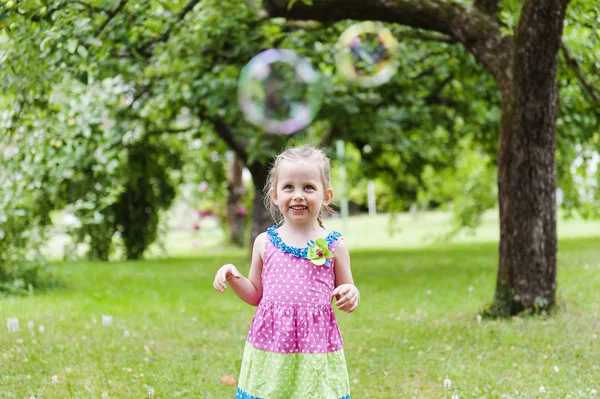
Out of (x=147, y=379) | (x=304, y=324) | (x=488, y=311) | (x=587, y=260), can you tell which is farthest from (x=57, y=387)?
(x=587, y=260)

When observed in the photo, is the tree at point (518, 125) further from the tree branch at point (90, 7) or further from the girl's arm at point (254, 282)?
the girl's arm at point (254, 282)

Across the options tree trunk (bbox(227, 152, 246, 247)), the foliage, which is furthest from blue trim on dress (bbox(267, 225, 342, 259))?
tree trunk (bbox(227, 152, 246, 247))

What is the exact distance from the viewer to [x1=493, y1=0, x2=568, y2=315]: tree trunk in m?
6.16

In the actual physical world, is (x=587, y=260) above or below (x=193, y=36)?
below

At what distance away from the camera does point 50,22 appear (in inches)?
214

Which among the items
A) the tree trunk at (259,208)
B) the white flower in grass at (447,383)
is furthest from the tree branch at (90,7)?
the tree trunk at (259,208)

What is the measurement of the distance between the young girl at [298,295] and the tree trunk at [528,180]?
3429 millimetres

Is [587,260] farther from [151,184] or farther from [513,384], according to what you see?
[151,184]

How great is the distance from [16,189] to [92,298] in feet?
6.69

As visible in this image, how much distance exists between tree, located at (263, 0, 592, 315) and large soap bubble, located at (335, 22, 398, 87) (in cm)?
166

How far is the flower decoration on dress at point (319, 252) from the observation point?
316 cm

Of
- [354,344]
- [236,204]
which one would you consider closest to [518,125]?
[354,344]

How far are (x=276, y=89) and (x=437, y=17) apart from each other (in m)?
2.76

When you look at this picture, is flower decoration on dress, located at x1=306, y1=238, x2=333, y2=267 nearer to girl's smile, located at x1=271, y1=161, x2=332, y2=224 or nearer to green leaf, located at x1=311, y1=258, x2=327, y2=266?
green leaf, located at x1=311, y1=258, x2=327, y2=266
